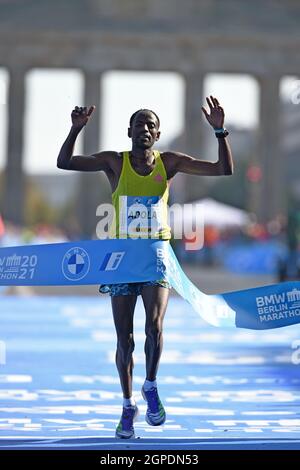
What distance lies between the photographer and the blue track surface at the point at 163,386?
8.55 meters

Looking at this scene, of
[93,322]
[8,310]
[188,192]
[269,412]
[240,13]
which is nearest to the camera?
[269,412]

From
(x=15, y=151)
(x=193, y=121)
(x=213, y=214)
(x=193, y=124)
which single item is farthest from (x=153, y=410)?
(x=15, y=151)

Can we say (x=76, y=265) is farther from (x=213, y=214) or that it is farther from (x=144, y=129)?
(x=213, y=214)

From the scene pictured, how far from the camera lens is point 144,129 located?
8.20 meters

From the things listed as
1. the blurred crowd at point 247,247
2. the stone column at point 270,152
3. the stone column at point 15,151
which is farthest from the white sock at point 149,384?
the stone column at point 270,152

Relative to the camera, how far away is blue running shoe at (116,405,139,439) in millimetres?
8133

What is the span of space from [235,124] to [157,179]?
166 metres

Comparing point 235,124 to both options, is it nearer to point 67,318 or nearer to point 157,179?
point 67,318

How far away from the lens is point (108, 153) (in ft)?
27.2

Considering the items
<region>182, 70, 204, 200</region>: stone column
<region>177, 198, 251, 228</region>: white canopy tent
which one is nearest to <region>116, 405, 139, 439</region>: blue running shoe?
<region>177, 198, 251, 228</region>: white canopy tent

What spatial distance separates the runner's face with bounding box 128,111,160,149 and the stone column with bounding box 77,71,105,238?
6097cm

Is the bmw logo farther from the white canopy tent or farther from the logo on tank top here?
the white canopy tent

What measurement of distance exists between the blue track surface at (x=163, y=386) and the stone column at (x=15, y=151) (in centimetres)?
5119

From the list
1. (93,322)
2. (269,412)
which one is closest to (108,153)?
(269,412)
